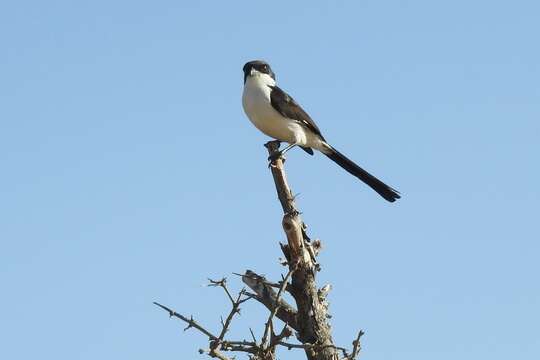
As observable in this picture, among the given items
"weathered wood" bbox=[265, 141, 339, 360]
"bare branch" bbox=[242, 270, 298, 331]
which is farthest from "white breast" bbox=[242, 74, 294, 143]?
"bare branch" bbox=[242, 270, 298, 331]

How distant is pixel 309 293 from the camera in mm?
5543

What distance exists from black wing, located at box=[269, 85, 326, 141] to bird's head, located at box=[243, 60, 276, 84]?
285mm

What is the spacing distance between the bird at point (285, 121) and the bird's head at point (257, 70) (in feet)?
0.10

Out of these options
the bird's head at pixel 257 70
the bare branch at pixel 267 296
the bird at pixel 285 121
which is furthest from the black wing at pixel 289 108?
the bare branch at pixel 267 296

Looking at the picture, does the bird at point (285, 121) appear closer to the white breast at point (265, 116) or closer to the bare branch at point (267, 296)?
the white breast at point (265, 116)

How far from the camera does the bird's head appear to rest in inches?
341

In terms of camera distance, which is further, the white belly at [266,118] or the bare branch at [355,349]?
the white belly at [266,118]

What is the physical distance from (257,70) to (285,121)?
2.58ft

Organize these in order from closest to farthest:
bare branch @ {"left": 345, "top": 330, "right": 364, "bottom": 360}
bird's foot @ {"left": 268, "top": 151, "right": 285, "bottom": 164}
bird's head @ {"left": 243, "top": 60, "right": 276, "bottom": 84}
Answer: bare branch @ {"left": 345, "top": 330, "right": 364, "bottom": 360}
bird's foot @ {"left": 268, "top": 151, "right": 285, "bottom": 164}
bird's head @ {"left": 243, "top": 60, "right": 276, "bottom": 84}

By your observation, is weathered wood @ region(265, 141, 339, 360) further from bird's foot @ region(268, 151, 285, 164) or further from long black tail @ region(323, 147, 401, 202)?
long black tail @ region(323, 147, 401, 202)

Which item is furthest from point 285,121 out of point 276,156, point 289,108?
point 276,156

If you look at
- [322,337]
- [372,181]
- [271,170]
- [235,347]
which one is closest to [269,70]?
[372,181]

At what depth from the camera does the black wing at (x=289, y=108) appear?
8.18m

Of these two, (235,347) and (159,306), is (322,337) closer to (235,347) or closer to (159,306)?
(235,347)
